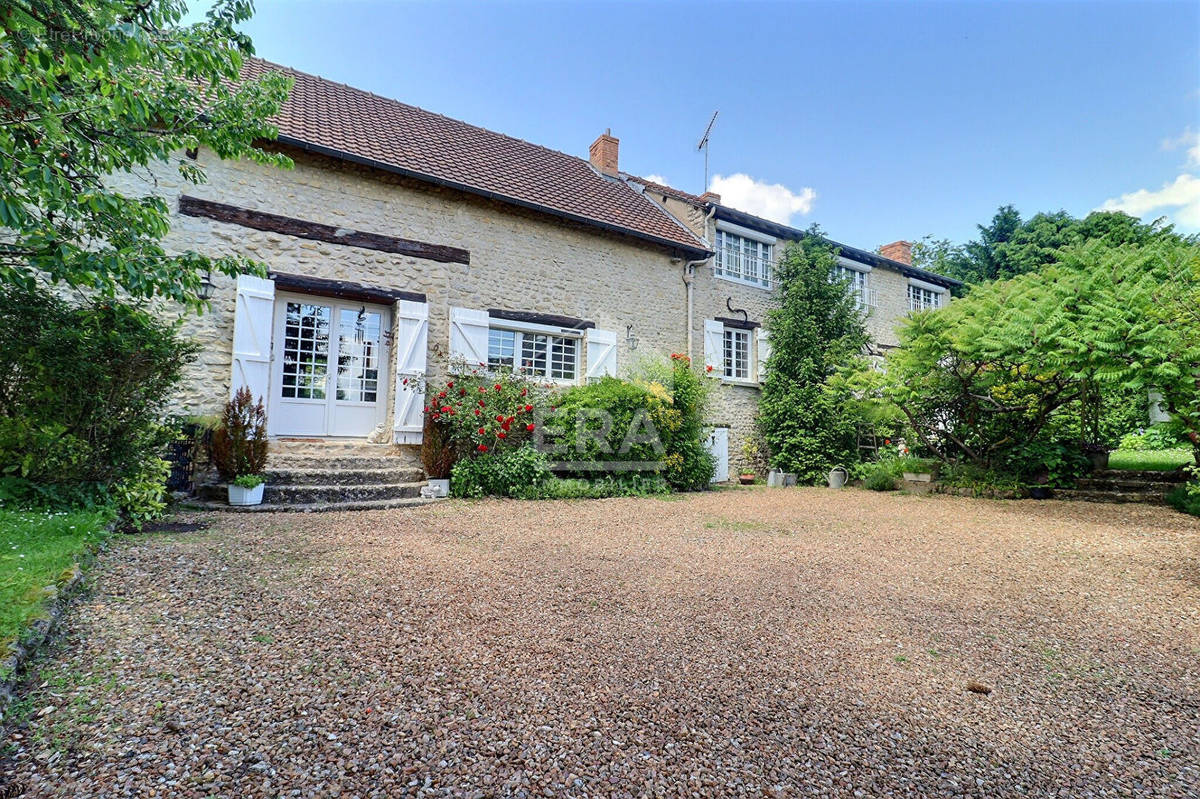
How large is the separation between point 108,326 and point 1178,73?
421 inches

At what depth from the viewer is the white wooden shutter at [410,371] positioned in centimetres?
766

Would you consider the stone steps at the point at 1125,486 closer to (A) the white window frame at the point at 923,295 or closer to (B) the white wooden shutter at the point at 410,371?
(A) the white window frame at the point at 923,295

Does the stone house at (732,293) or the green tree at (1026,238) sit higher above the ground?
the green tree at (1026,238)

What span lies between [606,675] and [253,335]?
22.0 feet

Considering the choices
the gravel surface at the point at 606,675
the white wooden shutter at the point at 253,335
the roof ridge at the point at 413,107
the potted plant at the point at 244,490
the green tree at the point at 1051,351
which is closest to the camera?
the gravel surface at the point at 606,675

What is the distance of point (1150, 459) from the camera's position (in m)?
9.48

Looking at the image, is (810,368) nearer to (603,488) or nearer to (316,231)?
(603,488)

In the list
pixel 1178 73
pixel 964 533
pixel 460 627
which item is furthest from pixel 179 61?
pixel 1178 73

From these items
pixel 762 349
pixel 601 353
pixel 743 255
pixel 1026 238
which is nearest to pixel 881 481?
pixel 762 349

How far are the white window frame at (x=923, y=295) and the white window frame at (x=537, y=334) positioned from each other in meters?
10.4

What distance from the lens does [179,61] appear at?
3266mm

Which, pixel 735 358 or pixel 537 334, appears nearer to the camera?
pixel 537 334

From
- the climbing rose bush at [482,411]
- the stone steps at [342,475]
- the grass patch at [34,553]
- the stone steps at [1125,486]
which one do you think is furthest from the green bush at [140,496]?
the stone steps at [1125,486]

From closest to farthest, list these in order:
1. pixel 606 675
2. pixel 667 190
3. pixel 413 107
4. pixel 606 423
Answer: pixel 606 675
pixel 606 423
pixel 413 107
pixel 667 190
